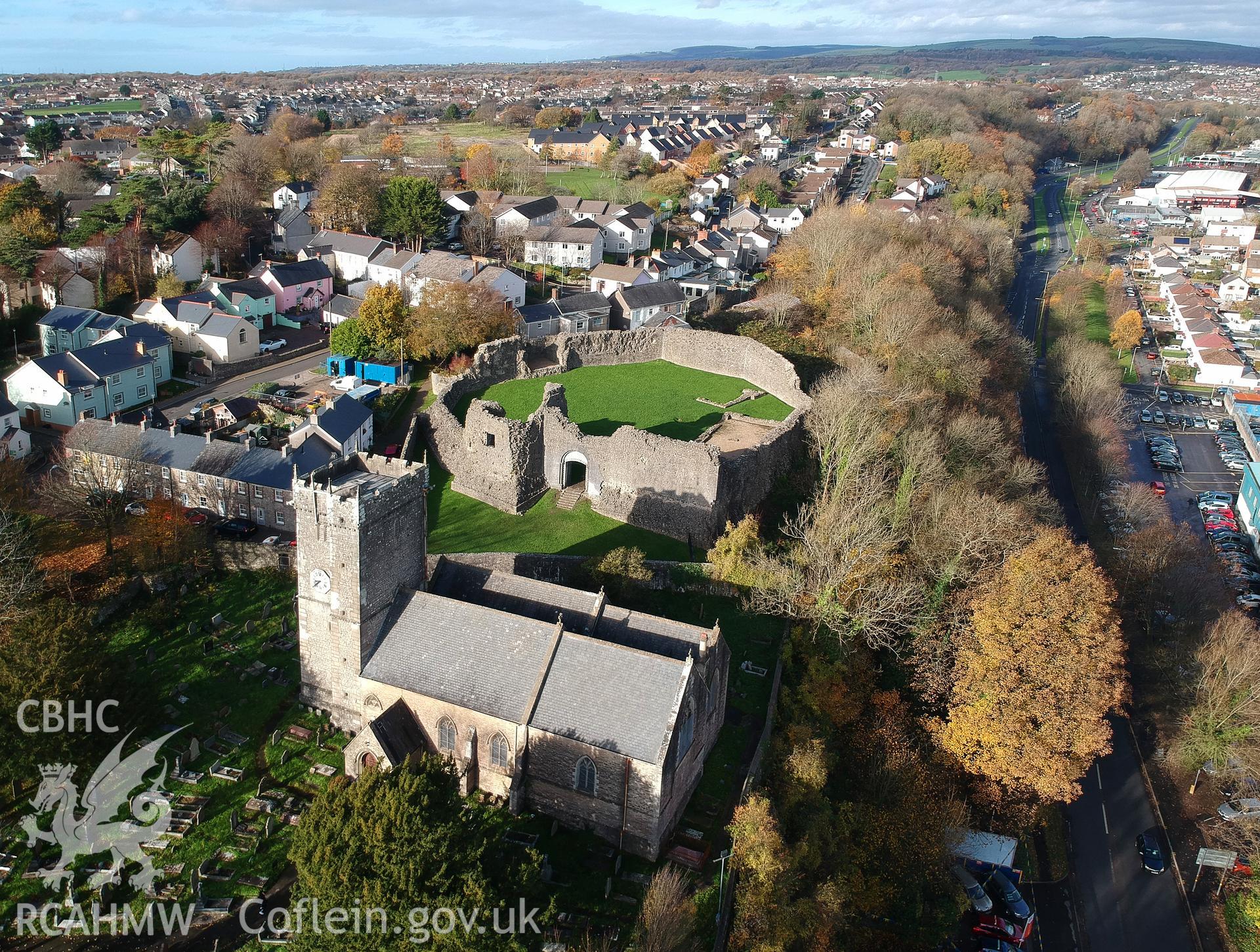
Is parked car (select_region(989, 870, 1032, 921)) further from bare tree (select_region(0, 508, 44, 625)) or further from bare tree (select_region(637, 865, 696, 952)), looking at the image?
bare tree (select_region(0, 508, 44, 625))

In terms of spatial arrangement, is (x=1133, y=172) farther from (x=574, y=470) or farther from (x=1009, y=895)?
(x=1009, y=895)

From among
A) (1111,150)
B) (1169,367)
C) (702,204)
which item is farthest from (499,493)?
(1111,150)

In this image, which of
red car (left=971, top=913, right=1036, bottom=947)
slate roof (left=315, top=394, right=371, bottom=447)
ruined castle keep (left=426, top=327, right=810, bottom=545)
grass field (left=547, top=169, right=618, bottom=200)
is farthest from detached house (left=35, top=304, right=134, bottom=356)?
grass field (left=547, top=169, right=618, bottom=200)

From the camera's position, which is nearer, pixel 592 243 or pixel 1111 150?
pixel 592 243

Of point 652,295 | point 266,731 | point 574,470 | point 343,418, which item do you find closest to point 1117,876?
point 574,470

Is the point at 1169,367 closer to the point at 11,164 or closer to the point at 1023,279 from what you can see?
the point at 1023,279
